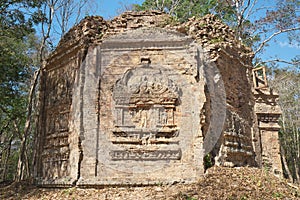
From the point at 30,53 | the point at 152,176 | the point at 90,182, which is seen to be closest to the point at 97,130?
the point at 90,182

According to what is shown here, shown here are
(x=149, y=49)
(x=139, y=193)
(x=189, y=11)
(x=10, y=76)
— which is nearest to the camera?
(x=139, y=193)

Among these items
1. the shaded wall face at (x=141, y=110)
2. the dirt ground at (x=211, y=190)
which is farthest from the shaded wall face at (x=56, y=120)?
the dirt ground at (x=211, y=190)

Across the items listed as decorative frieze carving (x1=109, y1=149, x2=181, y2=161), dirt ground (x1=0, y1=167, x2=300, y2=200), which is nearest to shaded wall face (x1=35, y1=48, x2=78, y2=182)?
dirt ground (x1=0, y1=167, x2=300, y2=200)

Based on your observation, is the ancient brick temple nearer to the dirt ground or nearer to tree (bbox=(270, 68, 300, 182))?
the dirt ground

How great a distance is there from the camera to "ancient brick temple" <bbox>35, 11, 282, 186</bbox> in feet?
26.9

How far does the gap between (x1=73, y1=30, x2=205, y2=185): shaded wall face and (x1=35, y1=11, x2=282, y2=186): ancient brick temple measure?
0.03 metres

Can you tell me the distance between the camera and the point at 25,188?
971 centimetres

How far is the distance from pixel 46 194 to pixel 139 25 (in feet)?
18.8

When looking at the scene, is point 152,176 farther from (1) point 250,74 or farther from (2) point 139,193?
(1) point 250,74

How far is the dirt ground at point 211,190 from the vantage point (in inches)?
275

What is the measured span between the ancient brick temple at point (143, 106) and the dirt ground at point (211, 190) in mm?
272

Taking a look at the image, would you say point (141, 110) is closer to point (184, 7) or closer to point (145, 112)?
point (145, 112)

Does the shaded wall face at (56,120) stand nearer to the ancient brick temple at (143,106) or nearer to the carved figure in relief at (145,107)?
the ancient brick temple at (143,106)

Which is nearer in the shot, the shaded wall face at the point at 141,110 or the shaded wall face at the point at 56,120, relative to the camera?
the shaded wall face at the point at 141,110
